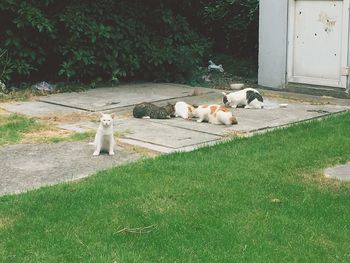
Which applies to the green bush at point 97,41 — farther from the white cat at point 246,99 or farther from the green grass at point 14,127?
the white cat at point 246,99

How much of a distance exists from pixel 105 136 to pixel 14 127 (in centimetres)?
195

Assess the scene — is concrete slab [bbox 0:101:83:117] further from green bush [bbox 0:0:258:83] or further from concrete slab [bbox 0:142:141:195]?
concrete slab [bbox 0:142:141:195]

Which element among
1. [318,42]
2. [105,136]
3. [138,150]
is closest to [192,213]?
[105,136]

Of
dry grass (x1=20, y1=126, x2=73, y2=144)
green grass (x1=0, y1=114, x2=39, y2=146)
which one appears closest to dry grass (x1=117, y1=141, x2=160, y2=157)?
dry grass (x1=20, y1=126, x2=73, y2=144)

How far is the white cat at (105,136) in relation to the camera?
684 centimetres

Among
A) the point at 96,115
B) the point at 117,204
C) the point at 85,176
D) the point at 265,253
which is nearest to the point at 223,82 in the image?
the point at 96,115

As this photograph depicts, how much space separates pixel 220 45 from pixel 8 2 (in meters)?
5.56

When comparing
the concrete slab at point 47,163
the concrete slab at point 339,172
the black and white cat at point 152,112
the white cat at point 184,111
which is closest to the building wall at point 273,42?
the white cat at point 184,111

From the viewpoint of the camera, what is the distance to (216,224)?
4910 millimetres

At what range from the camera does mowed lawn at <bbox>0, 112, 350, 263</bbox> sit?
4.45m

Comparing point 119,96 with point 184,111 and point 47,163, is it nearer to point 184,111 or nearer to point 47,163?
point 184,111

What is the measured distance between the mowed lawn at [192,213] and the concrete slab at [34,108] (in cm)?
335

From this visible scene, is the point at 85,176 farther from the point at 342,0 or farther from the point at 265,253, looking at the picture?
the point at 342,0

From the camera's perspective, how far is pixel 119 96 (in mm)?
10883
